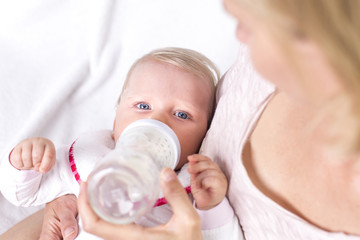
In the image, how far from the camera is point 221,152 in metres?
1.00

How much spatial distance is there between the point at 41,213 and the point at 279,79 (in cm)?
94

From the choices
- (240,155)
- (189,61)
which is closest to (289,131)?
(240,155)

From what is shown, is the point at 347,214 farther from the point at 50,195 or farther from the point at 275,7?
the point at 50,195

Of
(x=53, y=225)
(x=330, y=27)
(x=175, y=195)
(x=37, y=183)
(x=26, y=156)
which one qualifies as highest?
(x=330, y=27)

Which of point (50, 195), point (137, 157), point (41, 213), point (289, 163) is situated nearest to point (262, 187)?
point (289, 163)

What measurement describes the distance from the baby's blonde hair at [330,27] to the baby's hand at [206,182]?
42cm

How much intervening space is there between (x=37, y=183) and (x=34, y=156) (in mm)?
128

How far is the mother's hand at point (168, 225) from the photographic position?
786mm

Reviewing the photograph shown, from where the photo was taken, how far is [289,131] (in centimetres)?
86

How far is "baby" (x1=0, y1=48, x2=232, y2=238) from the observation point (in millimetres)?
1042

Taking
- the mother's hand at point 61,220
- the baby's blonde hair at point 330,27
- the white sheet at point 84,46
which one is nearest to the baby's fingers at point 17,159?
the mother's hand at point 61,220

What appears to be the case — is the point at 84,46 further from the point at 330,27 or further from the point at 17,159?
the point at 330,27

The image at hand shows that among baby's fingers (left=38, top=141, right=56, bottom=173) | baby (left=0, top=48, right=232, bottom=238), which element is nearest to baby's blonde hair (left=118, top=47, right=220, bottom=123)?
baby (left=0, top=48, right=232, bottom=238)

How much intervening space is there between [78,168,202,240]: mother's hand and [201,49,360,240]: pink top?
14 centimetres
